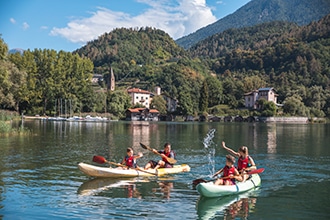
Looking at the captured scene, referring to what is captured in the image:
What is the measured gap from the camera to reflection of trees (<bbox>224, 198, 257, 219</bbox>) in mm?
13359

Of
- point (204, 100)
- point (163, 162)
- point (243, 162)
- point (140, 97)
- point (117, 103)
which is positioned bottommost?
point (163, 162)

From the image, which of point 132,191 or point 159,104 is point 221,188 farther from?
point 159,104

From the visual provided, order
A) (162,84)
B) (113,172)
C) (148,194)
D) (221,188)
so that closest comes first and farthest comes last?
(221,188), (148,194), (113,172), (162,84)

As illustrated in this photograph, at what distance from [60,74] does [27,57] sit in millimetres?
9759

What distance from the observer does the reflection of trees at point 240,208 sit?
43.8 ft

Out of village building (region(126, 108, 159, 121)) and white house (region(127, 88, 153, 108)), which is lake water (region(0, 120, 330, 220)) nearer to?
village building (region(126, 108, 159, 121))

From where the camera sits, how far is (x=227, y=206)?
48.2 ft

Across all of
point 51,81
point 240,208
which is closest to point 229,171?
point 240,208

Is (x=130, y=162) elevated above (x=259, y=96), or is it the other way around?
(x=259, y=96)

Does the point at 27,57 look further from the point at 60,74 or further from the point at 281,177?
the point at 281,177

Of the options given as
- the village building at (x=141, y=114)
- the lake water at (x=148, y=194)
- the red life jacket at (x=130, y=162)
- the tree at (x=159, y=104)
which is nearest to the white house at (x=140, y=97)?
the tree at (x=159, y=104)

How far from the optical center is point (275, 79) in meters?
173

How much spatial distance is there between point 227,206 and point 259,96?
129 metres

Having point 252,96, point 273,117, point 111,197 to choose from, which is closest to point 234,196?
point 111,197
